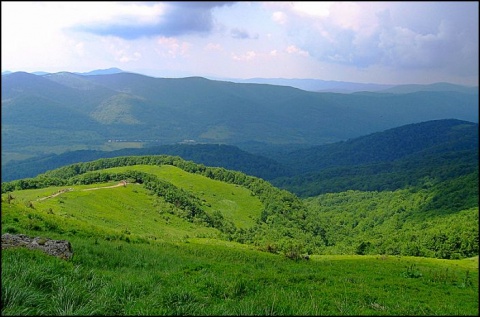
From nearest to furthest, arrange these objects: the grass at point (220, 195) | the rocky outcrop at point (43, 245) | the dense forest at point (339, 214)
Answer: the rocky outcrop at point (43, 245) < the dense forest at point (339, 214) < the grass at point (220, 195)

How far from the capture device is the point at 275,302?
25.4ft

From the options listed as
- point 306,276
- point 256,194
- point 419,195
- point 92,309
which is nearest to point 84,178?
point 256,194

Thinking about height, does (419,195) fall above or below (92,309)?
below

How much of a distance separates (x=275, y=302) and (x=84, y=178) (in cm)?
9082

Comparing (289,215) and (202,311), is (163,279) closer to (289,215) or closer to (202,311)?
(202,311)

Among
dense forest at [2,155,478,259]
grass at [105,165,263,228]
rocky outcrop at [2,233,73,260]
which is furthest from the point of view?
grass at [105,165,263,228]

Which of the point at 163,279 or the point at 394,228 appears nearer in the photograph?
the point at 163,279

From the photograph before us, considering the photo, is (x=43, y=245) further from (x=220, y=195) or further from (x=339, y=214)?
(x=339, y=214)

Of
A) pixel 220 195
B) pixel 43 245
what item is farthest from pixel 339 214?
pixel 43 245

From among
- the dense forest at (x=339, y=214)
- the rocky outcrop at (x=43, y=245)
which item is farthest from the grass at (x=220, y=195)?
the rocky outcrop at (x=43, y=245)

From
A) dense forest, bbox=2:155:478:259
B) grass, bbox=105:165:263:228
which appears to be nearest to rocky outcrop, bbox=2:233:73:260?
dense forest, bbox=2:155:478:259

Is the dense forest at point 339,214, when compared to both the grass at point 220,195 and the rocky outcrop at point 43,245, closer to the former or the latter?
the grass at point 220,195

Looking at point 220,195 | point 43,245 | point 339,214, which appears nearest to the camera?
point 43,245

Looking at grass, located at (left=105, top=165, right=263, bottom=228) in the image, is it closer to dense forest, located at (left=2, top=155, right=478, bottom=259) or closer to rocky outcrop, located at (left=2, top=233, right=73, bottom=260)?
dense forest, located at (left=2, top=155, right=478, bottom=259)
